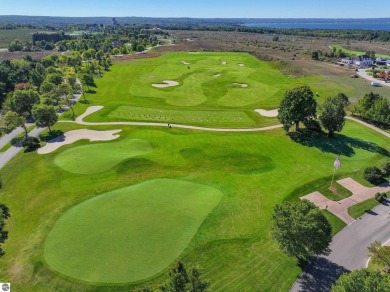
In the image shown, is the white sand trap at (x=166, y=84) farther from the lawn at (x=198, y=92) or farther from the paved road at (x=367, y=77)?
the paved road at (x=367, y=77)

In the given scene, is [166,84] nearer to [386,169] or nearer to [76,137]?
[76,137]

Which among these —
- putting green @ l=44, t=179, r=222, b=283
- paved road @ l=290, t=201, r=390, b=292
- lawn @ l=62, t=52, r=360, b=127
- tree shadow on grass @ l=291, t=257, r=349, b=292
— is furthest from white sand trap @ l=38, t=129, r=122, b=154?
paved road @ l=290, t=201, r=390, b=292

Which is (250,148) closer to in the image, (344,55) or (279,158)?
(279,158)

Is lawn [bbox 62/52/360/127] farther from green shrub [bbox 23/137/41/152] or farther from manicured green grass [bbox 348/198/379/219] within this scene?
manicured green grass [bbox 348/198/379/219]

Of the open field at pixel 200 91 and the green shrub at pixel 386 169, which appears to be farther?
the open field at pixel 200 91

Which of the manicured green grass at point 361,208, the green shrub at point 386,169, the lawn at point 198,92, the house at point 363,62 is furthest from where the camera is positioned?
the house at point 363,62

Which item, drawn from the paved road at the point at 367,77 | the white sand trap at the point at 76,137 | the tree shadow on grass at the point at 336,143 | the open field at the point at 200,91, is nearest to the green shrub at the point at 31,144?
the white sand trap at the point at 76,137

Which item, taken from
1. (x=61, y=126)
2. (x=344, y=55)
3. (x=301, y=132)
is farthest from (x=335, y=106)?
(x=344, y=55)
